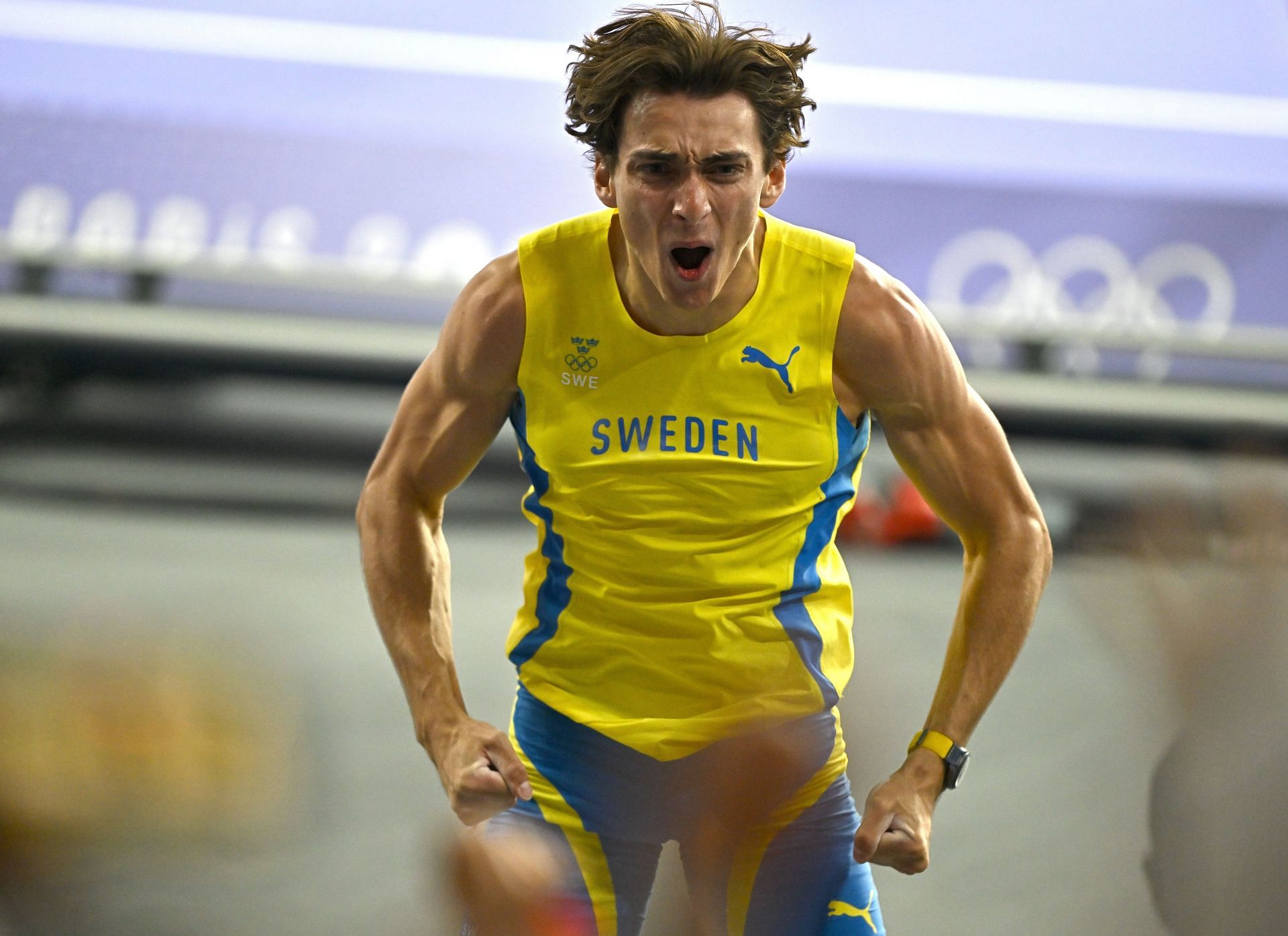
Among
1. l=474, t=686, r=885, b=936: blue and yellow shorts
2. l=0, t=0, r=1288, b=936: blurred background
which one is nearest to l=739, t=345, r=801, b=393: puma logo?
l=474, t=686, r=885, b=936: blue and yellow shorts

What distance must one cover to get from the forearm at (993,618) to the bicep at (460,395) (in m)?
0.47

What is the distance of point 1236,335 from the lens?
530cm

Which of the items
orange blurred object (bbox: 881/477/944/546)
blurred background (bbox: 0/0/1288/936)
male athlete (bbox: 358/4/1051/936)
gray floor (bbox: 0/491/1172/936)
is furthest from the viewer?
orange blurred object (bbox: 881/477/944/546)

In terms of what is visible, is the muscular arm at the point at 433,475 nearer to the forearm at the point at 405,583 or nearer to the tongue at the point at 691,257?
the forearm at the point at 405,583

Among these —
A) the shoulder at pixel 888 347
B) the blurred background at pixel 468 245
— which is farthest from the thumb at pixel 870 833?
the blurred background at pixel 468 245

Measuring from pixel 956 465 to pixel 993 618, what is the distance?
0.46ft

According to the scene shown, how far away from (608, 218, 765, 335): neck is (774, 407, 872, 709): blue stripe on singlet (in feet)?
0.45

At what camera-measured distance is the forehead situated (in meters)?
1.06

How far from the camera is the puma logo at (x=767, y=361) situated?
3.75ft

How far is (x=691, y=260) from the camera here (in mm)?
1080

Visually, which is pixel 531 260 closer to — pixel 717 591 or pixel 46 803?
pixel 717 591

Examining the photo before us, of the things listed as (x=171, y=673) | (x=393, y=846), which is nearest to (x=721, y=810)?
(x=171, y=673)

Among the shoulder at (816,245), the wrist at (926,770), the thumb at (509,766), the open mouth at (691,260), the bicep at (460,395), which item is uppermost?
the shoulder at (816,245)

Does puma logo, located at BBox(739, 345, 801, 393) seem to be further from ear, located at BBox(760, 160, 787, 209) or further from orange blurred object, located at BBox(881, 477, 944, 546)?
orange blurred object, located at BBox(881, 477, 944, 546)
